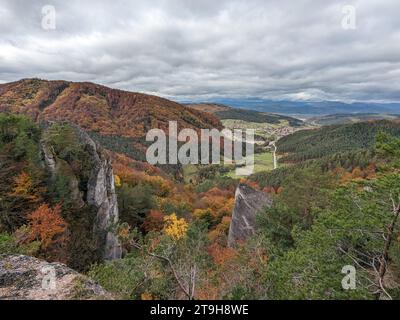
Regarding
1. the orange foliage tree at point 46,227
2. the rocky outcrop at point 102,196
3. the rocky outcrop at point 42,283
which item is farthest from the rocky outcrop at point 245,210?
the rocky outcrop at point 42,283

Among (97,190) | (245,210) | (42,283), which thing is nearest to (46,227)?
(42,283)

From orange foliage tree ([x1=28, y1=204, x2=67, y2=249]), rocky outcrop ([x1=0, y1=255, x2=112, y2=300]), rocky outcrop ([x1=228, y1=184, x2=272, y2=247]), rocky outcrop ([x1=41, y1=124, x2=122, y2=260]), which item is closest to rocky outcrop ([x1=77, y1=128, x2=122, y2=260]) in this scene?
rocky outcrop ([x1=41, y1=124, x2=122, y2=260])

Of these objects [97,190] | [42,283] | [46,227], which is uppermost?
[42,283]

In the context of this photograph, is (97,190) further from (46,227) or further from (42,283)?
(42,283)

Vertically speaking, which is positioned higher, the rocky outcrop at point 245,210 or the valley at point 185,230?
the valley at point 185,230

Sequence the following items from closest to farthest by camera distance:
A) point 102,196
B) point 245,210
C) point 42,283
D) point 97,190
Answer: point 42,283
point 97,190
point 102,196
point 245,210

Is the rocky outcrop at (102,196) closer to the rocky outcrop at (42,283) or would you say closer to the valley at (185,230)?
the valley at (185,230)

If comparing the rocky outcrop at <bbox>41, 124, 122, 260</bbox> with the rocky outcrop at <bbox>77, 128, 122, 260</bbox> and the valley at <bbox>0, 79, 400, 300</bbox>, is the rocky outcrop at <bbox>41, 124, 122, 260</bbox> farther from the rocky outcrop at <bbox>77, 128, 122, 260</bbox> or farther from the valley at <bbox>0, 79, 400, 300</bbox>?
the valley at <bbox>0, 79, 400, 300</bbox>
